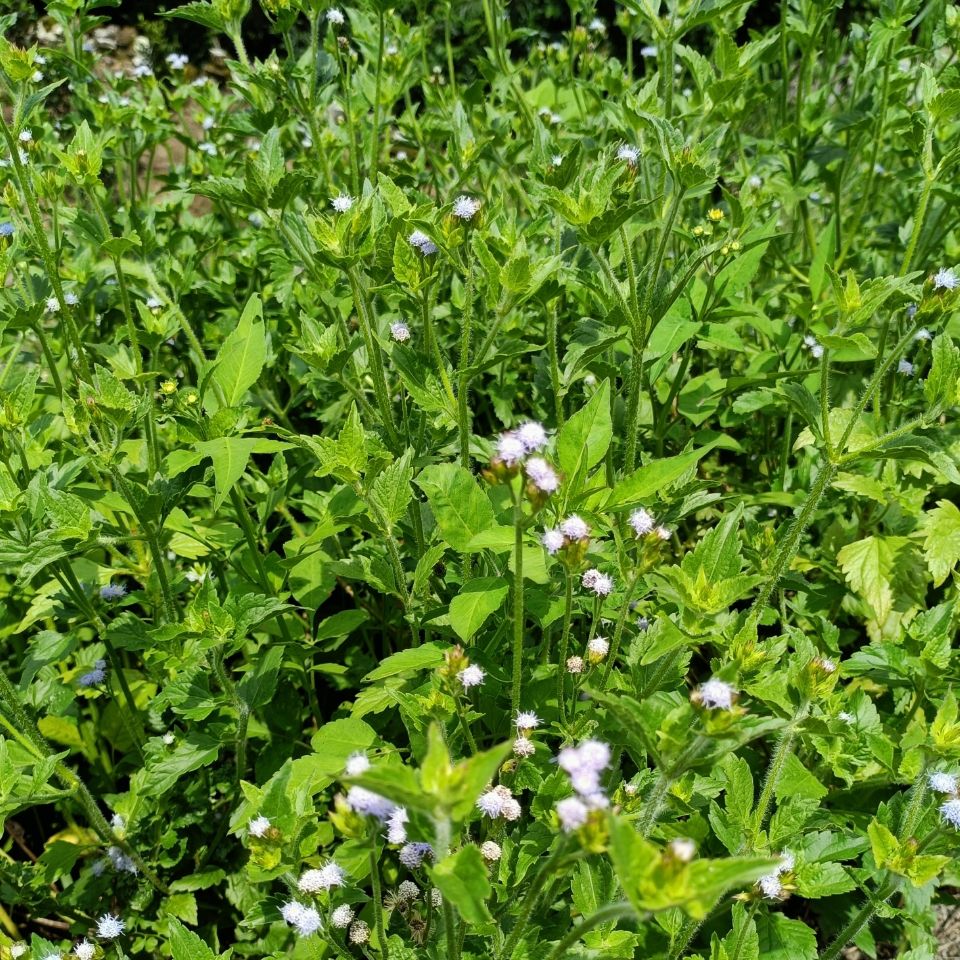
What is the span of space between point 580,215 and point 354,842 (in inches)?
52.8

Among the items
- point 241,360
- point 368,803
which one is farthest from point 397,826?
point 241,360

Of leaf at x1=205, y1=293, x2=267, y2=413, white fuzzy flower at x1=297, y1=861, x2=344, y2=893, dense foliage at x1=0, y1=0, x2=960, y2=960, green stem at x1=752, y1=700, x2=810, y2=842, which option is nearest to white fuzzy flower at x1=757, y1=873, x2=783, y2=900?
dense foliage at x1=0, y1=0, x2=960, y2=960

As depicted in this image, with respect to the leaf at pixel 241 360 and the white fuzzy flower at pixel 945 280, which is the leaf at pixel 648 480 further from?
the leaf at pixel 241 360

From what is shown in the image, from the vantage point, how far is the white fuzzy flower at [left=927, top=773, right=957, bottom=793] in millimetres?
1755

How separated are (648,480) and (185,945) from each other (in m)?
1.27

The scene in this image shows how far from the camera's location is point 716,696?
134cm

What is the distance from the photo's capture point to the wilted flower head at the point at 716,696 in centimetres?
133

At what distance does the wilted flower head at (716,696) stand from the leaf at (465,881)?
1.36ft

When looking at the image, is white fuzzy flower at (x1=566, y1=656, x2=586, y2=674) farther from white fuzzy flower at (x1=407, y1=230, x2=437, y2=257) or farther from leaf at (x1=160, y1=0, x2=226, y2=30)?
leaf at (x1=160, y1=0, x2=226, y2=30)

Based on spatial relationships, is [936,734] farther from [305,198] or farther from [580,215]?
[305,198]

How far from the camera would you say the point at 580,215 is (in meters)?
1.91

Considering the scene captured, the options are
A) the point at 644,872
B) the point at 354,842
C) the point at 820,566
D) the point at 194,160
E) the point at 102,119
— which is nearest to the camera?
the point at 644,872

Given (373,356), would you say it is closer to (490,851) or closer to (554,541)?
(554,541)

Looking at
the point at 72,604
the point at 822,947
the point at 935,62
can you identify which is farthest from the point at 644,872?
the point at 935,62
